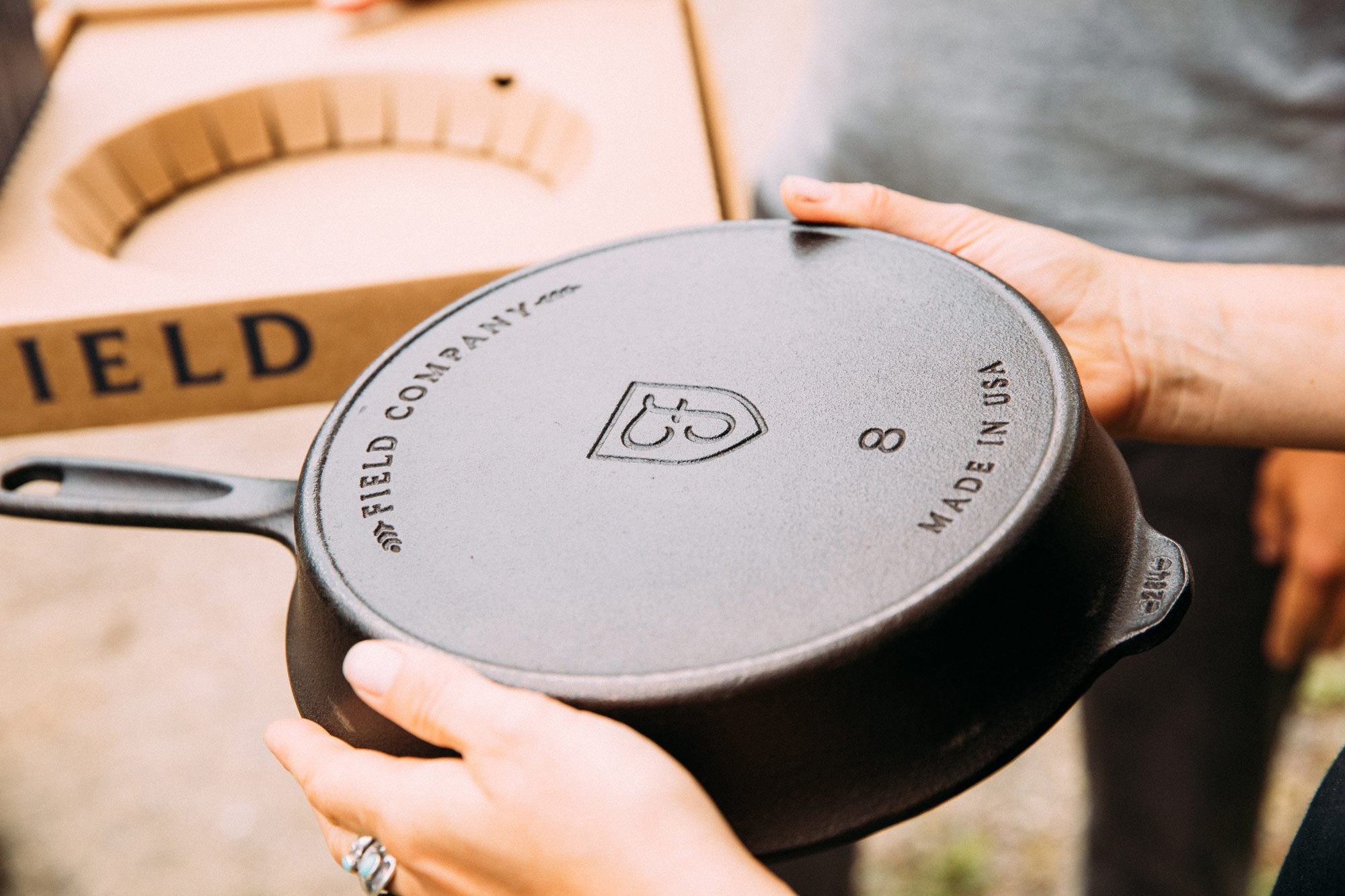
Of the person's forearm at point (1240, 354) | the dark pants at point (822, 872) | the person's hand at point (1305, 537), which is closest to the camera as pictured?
the person's forearm at point (1240, 354)

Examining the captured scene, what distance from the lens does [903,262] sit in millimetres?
850

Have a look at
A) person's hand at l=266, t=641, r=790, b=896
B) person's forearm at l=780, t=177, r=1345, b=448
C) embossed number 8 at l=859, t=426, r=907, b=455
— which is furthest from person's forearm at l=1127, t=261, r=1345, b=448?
person's hand at l=266, t=641, r=790, b=896

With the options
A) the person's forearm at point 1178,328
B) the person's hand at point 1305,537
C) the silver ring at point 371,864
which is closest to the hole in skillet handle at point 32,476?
the silver ring at point 371,864

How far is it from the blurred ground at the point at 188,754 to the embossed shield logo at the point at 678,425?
1.38 m

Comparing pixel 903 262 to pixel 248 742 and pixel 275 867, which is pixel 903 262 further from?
pixel 248 742

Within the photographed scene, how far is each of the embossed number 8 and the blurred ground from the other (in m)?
Answer: 1.52

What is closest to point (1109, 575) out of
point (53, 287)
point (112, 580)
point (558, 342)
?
point (558, 342)

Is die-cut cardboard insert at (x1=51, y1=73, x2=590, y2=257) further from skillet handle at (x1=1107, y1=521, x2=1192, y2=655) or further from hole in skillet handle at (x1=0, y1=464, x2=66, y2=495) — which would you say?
skillet handle at (x1=1107, y1=521, x2=1192, y2=655)

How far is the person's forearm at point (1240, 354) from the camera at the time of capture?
0.96 meters

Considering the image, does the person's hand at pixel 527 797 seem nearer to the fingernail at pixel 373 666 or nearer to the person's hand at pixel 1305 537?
the fingernail at pixel 373 666

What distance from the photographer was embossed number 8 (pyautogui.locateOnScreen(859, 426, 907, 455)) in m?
0.68

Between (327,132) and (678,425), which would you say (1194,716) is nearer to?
(678,425)

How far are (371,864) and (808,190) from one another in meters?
0.60

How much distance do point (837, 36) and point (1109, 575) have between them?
0.92 meters
